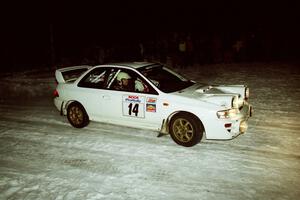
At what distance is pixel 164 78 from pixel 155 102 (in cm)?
107

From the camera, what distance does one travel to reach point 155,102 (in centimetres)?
653

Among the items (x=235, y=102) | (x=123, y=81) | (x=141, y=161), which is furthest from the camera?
(x=123, y=81)

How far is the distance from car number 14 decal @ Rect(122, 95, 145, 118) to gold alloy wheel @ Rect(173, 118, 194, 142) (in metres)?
0.73

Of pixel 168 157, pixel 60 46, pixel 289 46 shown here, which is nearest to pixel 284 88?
pixel 168 157

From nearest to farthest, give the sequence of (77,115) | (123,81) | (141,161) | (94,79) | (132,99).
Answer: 1. (141,161)
2. (132,99)
3. (123,81)
4. (94,79)
5. (77,115)

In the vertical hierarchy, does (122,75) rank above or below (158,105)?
above

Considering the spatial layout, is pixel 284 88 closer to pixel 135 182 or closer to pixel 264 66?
pixel 264 66

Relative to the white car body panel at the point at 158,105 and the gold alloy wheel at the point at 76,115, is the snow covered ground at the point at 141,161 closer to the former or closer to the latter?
the gold alloy wheel at the point at 76,115

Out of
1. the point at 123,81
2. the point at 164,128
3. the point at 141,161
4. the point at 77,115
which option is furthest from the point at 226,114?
the point at 77,115

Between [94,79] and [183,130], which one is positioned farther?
[94,79]

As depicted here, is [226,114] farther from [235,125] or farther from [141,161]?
[141,161]

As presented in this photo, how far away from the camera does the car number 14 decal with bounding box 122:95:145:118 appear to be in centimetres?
668

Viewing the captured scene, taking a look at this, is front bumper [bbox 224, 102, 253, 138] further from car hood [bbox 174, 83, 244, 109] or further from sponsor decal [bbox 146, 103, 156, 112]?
sponsor decal [bbox 146, 103, 156, 112]

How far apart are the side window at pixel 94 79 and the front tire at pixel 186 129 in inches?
76.5
